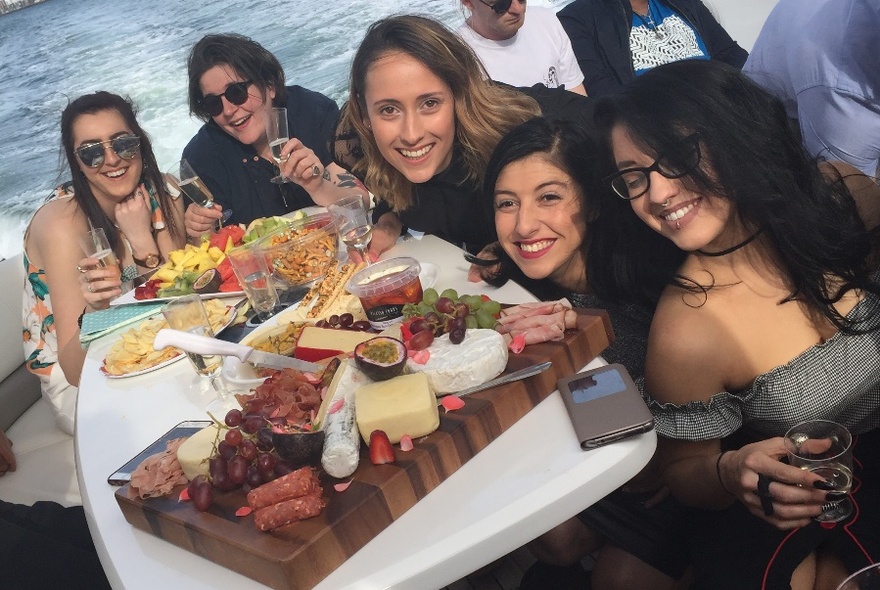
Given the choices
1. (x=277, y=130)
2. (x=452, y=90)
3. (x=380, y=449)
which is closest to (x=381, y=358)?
(x=380, y=449)

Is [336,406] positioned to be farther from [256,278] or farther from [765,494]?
[256,278]

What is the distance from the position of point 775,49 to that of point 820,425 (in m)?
1.54

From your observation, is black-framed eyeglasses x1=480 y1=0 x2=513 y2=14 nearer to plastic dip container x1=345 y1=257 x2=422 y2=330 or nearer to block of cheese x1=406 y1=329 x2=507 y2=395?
plastic dip container x1=345 y1=257 x2=422 y2=330

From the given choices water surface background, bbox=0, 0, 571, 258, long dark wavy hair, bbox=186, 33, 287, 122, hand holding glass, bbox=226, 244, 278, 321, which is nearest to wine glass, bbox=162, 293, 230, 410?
hand holding glass, bbox=226, 244, 278, 321

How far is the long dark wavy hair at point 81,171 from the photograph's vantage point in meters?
3.19

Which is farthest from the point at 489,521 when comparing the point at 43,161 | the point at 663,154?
the point at 43,161

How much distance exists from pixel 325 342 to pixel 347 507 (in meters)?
0.60

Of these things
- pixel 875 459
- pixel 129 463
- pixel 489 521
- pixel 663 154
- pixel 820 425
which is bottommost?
pixel 875 459

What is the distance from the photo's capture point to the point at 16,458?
9.82 feet

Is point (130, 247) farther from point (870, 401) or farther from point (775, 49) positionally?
point (870, 401)

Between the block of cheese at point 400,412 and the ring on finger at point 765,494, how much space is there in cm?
66

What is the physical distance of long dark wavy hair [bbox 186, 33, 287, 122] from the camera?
3625 mm

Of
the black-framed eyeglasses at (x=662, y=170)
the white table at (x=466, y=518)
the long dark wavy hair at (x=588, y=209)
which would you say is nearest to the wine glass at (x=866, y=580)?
the white table at (x=466, y=518)

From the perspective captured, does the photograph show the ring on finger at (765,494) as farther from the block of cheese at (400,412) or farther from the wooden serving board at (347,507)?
the block of cheese at (400,412)
